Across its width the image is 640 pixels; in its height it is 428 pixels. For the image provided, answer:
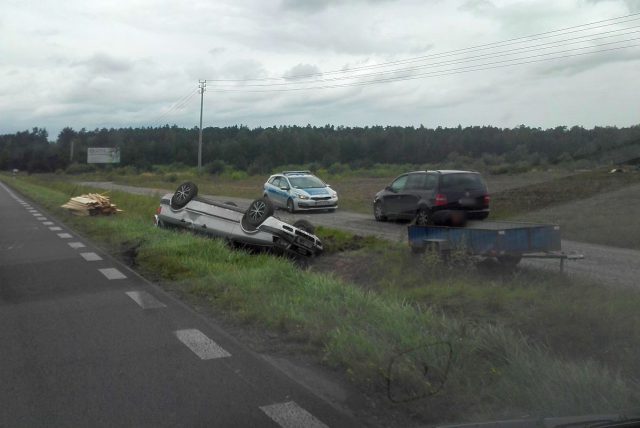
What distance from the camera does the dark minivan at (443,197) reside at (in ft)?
56.7

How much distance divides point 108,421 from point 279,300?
368 centimetres

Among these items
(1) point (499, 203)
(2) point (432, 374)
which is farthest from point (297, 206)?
(2) point (432, 374)

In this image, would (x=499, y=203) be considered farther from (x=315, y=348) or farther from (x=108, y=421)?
(x=108, y=421)

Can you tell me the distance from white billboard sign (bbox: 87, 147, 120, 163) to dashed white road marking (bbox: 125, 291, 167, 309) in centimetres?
6803

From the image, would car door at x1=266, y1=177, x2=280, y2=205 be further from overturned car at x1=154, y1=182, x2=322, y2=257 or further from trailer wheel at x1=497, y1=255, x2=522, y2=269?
trailer wheel at x1=497, y1=255, x2=522, y2=269

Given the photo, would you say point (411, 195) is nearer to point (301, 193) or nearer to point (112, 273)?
point (301, 193)

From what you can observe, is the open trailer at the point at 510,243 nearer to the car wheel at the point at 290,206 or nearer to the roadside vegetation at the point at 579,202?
the roadside vegetation at the point at 579,202

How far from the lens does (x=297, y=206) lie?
26250mm

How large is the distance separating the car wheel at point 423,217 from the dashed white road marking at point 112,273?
310 inches

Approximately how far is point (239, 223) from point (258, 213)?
59 centimetres

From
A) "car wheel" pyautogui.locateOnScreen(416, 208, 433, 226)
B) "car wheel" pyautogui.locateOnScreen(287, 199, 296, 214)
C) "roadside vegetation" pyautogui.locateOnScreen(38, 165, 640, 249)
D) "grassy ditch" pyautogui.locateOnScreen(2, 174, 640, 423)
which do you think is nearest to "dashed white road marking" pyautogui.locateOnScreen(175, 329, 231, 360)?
"grassy ditch" pyautogui.locateOnScreen(2, 174, 640, 423)

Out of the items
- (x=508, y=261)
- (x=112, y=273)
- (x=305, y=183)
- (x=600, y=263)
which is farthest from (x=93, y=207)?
(x=600, y=263)

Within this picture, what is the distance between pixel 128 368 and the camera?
621 cm

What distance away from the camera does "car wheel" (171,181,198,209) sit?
15.5m
